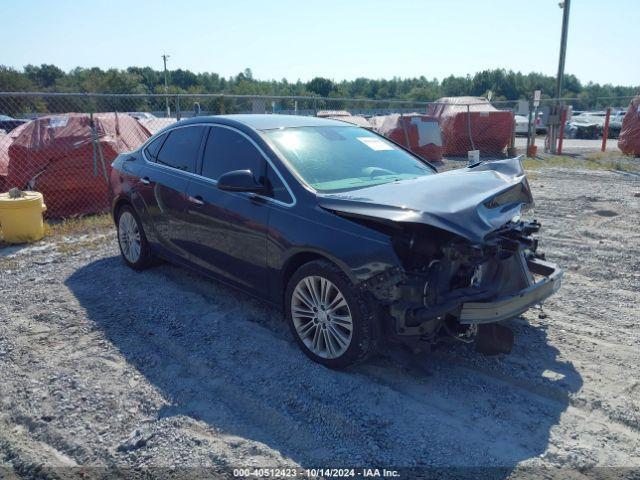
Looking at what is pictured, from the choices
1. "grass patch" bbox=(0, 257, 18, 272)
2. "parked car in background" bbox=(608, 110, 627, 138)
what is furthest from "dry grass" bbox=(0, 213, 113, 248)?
"parked car in background" bbox=(608, 110, 627, 138)

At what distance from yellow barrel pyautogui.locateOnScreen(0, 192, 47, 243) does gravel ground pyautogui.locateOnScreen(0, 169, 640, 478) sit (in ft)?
7.11

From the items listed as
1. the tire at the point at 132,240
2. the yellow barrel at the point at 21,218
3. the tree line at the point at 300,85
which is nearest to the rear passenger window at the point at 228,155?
the tire at the point at 132,240

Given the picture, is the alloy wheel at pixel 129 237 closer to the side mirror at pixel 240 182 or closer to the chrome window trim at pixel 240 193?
the chrome window trim at pixel 240 193

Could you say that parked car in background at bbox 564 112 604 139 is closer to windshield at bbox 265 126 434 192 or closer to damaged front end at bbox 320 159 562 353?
windshield at bbox 265 126 434 192

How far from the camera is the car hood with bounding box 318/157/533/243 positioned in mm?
3434

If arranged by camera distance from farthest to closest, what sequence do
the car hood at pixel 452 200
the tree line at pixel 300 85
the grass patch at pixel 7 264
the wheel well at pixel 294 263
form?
the tree line at pixel 300 85 → the grass patch at pixel 7 264 → the wheel well at pixel 294 263 → the car hood at pixel 452 200

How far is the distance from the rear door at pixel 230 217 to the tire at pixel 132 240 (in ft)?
3.76

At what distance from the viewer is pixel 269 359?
13.6 ft

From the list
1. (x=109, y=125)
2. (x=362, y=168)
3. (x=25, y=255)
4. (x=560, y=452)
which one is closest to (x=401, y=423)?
(x=560, y=452)

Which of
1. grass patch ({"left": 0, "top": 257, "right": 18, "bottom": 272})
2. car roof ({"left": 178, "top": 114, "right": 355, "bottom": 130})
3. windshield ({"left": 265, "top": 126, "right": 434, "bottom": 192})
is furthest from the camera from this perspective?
grass patch ({"left": 0, "top": 257, "right": 18, "bottom": 272})

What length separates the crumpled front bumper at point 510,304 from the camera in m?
3.51

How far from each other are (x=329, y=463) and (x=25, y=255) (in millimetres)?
5841

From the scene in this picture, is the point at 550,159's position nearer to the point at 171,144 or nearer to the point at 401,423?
the point at 171,144

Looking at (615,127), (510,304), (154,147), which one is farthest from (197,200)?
(615,127)
